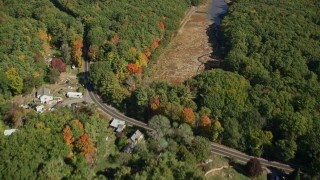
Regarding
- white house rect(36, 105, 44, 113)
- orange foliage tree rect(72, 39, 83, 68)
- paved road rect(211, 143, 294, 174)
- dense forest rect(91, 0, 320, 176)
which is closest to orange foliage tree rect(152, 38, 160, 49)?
dense forest rect(91, 0, 320, 176)

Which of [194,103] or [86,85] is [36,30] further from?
[194,103]

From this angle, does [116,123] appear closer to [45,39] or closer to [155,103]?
[155,103]

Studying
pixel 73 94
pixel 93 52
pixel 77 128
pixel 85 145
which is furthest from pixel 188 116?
pixel 93 52

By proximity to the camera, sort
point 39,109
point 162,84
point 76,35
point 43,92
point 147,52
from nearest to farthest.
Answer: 1. point 39,109
2. point 162,84
3. point 43,92
4. point 147,52
5. point 76,35

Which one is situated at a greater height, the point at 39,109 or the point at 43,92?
the point at 43,92

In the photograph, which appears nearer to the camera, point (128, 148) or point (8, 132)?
Result: point (8, 132)

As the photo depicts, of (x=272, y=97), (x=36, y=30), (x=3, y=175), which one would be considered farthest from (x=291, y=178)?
(x=36, y=30)
